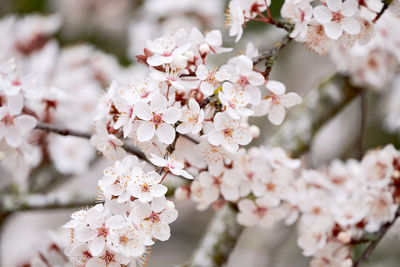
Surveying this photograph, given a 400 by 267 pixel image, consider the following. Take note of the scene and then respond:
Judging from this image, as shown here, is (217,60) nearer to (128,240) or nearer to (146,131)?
(146,131)

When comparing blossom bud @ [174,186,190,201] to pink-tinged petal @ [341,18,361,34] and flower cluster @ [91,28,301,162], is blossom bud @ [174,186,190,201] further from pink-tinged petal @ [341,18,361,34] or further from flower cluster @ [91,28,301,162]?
pink-tinged petal @ [341,18,361,34]

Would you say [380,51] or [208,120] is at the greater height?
[208,120]

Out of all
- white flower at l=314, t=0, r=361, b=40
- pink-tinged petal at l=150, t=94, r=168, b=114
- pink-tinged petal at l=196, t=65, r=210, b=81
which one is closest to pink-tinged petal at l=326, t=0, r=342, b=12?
white flower at l=314, t=0, r=361, b=40

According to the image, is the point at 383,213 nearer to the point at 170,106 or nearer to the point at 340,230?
the point at 340,230

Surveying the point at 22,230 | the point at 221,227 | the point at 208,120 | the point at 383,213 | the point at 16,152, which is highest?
the point at 208,120

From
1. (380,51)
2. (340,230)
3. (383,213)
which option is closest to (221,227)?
(340,230)

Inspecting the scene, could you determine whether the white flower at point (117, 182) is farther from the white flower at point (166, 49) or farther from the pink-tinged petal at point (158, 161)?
the white flower at point (166, 49)

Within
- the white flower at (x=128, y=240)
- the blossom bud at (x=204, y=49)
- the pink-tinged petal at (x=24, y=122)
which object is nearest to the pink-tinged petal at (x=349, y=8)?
the blossom bud at (x=204, y=49)
